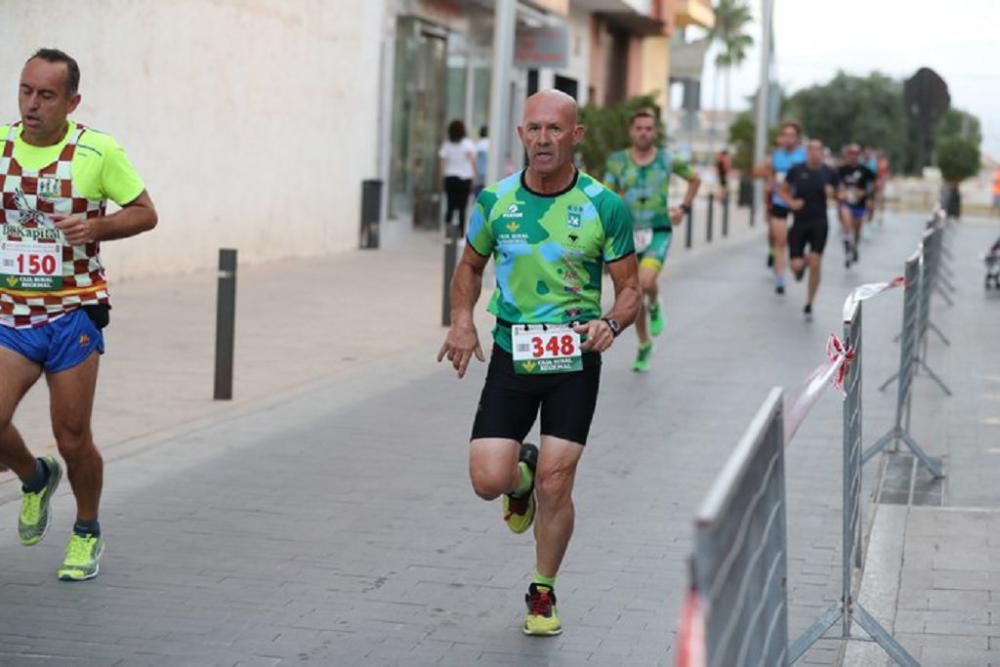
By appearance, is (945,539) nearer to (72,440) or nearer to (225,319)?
(72,440)

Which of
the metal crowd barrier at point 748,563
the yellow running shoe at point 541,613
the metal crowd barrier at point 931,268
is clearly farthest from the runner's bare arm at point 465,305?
the metal crowd barrier at point 931,268

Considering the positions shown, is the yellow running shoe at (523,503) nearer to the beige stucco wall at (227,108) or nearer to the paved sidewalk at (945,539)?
the paved sidewalk at (945,539)

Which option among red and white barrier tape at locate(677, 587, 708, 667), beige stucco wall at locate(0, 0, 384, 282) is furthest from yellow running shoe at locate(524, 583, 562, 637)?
beige stucco wall at locate(0, 0, 384, 282)

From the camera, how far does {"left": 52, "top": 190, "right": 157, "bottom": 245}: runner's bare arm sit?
21.4ft

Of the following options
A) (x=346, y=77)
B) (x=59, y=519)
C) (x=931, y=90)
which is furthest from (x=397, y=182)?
(x=59, y=519)

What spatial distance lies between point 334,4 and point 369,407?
48.1ft

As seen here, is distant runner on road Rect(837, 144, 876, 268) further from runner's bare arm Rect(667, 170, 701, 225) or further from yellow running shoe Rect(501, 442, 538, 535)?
yellow running shoe Rect(501, 442, 538, 535)

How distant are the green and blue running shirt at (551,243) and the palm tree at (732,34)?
137796 millimetres

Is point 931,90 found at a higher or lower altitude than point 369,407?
higher

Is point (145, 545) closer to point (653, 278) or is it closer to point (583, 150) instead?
point (653, 278)

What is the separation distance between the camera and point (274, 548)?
25.3 ft

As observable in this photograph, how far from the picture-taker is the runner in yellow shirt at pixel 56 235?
259 inches

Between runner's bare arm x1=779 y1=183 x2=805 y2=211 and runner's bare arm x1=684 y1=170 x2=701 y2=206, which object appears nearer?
runner's bare arm x1=684 y1=170 x2=701 y2=206

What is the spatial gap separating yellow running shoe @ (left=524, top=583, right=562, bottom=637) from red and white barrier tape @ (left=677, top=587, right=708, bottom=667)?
336 centimetres
